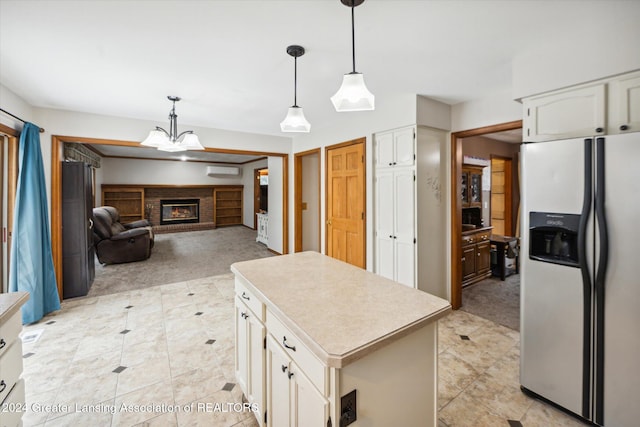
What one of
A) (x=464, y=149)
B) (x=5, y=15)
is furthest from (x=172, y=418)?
(x=464, y=149)

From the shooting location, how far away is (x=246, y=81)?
2650 mm

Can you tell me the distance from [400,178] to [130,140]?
3843 millimetres

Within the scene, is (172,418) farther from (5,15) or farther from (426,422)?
(5,15)

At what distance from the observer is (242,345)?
176 centimetres

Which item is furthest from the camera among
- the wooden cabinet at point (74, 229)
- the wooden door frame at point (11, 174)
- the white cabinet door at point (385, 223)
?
the wooden cabinet at point (74, 229)

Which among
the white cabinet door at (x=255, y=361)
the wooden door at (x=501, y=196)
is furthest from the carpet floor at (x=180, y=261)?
the wooden door at (x=501, y=196)

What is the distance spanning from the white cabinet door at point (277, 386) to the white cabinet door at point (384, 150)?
8.60 feet

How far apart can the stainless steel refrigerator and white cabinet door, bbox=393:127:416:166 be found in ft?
4.15

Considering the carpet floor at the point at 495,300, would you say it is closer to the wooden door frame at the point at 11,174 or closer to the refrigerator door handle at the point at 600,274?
the refrigerator door handle at the point at 600,274

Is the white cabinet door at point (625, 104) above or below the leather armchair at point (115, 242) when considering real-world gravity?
above

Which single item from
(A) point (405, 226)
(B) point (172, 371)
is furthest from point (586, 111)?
(B) point (172, 371)

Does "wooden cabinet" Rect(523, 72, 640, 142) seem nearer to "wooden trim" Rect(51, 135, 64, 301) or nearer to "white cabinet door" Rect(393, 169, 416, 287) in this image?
"white cabinet door" Rect(393, 169, 416, 287)

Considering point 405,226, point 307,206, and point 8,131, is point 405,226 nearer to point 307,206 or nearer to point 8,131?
point 307,206

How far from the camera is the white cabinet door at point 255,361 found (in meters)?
1.46
